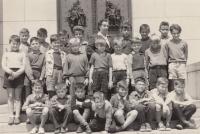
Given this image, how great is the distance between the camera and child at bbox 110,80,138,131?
9.30m

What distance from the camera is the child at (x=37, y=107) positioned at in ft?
30.5

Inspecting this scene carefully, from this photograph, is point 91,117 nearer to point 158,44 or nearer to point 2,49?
point 158,44

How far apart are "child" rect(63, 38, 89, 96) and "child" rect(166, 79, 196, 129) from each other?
1725mm

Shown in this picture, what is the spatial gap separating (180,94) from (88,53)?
2.11 m

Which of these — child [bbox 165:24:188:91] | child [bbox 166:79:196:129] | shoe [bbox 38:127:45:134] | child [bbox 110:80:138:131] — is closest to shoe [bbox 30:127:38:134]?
shoe [bbox 38:127:45:134]

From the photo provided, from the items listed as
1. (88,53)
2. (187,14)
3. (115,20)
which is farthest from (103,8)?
(88,53)

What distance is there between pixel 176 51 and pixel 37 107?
309cm

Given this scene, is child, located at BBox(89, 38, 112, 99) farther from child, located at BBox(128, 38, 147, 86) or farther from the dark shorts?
the dark shorts

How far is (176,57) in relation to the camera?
1025cm

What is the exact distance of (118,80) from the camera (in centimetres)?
995

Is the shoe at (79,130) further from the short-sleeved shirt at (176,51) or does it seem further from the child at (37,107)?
the short-sleeved shirt at (176,51)

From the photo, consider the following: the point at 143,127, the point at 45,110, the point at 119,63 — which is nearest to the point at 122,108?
the point at 143,127

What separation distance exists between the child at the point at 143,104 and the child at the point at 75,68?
1010mm

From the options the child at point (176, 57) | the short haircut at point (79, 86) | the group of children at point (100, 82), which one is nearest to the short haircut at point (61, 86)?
the group of children at point (100, 82)
